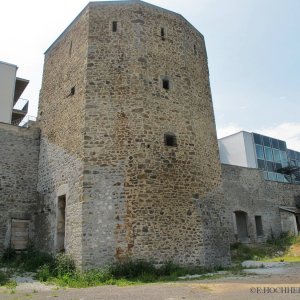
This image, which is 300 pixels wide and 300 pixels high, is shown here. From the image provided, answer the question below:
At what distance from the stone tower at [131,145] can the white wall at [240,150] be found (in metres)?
16.8

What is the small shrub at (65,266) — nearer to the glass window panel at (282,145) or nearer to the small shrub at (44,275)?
the small shrub at (44,275)

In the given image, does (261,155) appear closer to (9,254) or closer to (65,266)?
(9,254)

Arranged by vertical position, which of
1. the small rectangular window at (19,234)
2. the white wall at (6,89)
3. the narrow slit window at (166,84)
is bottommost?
the small rectangular window at (19,234)

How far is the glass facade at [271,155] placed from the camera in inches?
1168

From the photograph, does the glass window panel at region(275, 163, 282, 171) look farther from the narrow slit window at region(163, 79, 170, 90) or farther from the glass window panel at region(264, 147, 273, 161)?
the narrow slit window at region(163, 79, 170, 90)

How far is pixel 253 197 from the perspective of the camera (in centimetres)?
2172

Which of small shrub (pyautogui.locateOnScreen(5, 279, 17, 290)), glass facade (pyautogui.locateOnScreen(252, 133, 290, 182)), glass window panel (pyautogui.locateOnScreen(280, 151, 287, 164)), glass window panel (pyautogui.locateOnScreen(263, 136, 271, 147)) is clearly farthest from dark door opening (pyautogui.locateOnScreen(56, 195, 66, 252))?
glass window panel (pyautogui.locateOnScreen(280, 151, 287, 164))

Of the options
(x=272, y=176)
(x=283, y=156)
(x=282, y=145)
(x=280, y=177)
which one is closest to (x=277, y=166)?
(x=280, y=177)

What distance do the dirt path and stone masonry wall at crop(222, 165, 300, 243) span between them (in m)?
11.9

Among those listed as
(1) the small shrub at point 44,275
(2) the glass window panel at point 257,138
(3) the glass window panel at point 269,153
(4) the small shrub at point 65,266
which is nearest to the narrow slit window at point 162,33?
(4) the small shrub at point 65,266

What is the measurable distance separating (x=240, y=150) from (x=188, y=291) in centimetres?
2430

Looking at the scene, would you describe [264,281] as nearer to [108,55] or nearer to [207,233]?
[207,233]

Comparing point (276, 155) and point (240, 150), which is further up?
point (240, 150)

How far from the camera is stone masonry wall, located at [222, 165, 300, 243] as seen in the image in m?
20.5
